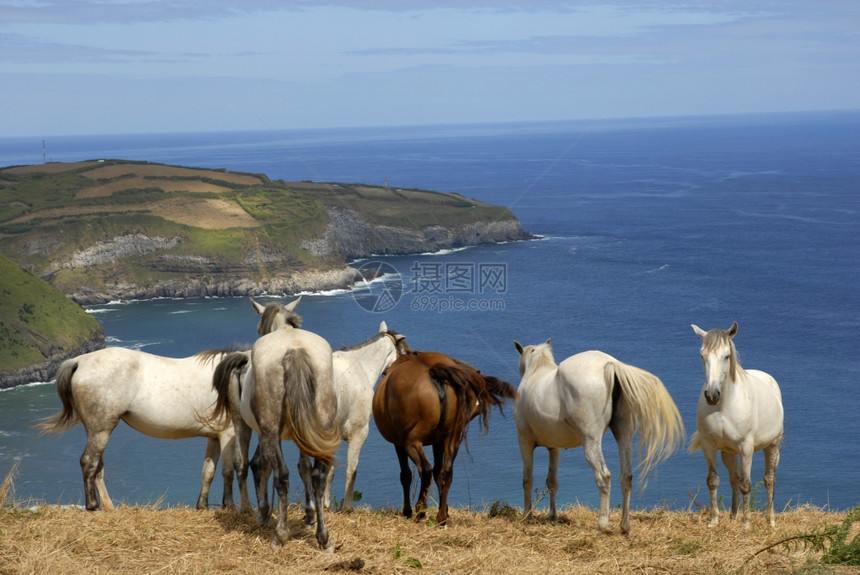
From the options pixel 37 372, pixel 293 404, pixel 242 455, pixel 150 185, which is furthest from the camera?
pixel 150 185

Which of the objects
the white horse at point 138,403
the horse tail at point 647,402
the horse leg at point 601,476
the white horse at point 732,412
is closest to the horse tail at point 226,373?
the white horse at point 138,403

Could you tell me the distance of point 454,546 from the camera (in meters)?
10.3

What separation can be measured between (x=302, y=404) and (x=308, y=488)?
43.0 inches

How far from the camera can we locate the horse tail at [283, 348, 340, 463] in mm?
9719

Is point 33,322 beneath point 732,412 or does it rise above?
beneath

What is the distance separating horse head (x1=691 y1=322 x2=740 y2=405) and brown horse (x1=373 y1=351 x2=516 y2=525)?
8.83 ft

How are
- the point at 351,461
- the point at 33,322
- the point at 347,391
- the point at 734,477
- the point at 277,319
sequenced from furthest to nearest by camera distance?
the point at 33,322, the point at 734,477, the point at 351,461, the point at 347,391, the point at 277,319

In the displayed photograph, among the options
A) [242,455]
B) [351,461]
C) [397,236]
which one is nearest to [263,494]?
[242,455]

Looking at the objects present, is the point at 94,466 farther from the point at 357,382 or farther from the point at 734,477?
the point at 734,477

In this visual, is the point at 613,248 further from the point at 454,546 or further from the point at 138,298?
the point at 454,546

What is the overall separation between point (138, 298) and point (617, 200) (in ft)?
350

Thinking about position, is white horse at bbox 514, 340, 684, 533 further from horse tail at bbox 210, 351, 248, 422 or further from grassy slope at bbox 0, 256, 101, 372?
grassy slope at bbox 0, 256, 101, 372

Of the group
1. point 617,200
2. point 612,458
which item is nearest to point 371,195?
point 617,200

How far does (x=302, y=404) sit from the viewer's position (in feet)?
31.9
